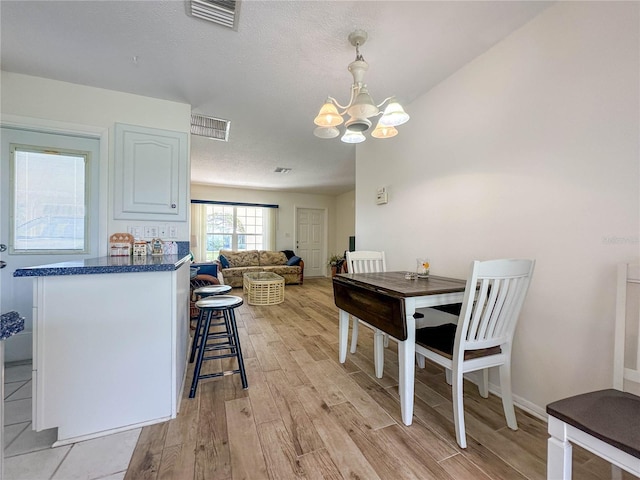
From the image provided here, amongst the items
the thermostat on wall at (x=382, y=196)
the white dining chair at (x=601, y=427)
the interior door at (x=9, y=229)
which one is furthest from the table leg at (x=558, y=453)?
the interior door at (x=9, y=229)

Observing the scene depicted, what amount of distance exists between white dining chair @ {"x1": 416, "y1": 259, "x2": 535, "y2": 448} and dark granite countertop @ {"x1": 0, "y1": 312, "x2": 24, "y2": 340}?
169 centimetres

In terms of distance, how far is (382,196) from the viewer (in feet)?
9.62

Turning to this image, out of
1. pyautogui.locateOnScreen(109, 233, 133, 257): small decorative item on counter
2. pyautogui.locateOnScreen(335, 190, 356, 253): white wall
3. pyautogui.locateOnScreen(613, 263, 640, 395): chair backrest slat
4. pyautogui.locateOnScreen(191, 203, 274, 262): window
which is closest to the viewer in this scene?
pyautogui.locateOnScreen(613, 263, 640, 395): chair backrest slat

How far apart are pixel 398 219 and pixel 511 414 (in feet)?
5.81

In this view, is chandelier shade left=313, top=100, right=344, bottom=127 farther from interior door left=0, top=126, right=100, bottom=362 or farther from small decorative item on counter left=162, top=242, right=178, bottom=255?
interior door left=0, top=126, right=100, bottom=362

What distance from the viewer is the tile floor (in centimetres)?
117

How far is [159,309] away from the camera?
152cm

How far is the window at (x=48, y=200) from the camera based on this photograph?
7.19ft

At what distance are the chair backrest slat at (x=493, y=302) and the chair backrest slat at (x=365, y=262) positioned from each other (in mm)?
1129

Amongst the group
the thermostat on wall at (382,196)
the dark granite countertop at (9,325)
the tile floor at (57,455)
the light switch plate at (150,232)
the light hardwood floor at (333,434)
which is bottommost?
the tile floor at (57,455)

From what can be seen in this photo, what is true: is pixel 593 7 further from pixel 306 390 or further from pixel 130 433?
pixel 130 433

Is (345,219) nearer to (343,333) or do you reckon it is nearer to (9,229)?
(343,333)

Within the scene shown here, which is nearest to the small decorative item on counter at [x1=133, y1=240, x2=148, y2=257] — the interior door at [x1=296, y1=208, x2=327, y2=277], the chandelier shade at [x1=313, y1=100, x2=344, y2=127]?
the chandelier shade at [x1=313, y1=100, x2=344, y2=127]

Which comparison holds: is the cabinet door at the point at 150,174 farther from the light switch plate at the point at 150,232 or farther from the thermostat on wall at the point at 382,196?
the thermostat on wall at the point at 382,196
